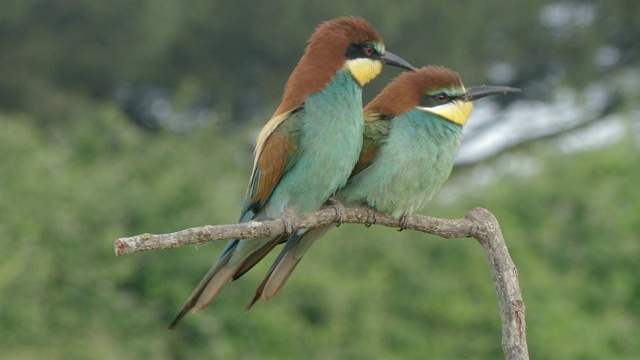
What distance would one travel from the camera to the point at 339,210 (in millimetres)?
2928

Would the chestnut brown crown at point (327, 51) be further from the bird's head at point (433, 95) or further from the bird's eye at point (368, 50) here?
the bird's head at point (433, 95)

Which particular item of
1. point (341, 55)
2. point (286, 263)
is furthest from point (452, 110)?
point (286, 263)

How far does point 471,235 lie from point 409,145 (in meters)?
0.66

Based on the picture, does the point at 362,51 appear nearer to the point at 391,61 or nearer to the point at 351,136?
the point at 391,61

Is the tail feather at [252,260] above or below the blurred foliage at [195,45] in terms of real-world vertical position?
below

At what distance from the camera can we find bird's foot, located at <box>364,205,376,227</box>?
3055mm

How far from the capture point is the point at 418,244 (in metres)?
7.39

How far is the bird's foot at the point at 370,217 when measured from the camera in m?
3.05

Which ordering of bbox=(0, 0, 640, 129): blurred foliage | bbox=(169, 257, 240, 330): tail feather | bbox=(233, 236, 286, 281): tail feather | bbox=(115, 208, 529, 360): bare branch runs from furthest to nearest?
bbox=(0, 0, 640, 129): blurred foliage, bbox=(233, 236, 286, 281): tail feather, bbox=(169, 257, 240, 330): tail feather, bbox=(115, 208, 529, 360): bare branch

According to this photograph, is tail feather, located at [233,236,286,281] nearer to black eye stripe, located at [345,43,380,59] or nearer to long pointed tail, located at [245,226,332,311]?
long pointed tail, located at [245,226,332,311]

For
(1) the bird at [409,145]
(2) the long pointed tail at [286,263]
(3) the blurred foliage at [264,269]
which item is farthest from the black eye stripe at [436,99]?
(3) the blurred foliage at [264,269]

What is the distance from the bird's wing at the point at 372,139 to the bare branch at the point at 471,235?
479 millimetres

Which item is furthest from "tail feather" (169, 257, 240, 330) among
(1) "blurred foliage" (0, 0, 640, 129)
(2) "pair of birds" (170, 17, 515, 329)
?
(1) "blurred foliage" (0, 0, 640, 129)

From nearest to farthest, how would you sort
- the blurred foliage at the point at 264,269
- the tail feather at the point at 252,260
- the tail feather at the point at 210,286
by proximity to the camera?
the tail feather at the point at 210,286 → the tail feather at the point at 252,260 → the blurred foliage at the point at 264,269
